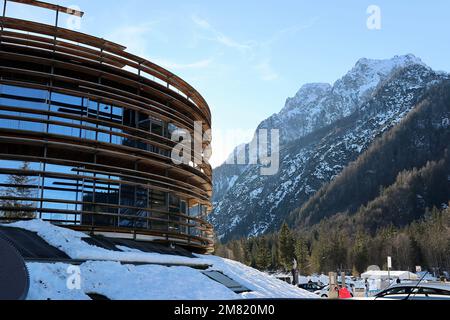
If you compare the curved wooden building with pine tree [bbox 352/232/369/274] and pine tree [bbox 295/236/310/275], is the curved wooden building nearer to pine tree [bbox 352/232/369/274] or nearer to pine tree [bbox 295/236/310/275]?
pine tree [bbox 295/236/310/275]

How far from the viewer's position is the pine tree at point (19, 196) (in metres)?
22.0

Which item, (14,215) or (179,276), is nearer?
(179,276)

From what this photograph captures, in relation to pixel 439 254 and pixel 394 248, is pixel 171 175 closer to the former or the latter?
pixel 439 254

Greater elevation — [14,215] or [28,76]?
[28,76]

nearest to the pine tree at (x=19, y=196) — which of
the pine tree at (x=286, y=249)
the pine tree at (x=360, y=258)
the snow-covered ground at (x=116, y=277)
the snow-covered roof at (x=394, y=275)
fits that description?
the snow-covered ground at (x=116, y=277)

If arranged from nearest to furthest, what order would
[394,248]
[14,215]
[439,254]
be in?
[14,215]
[439,254]
[394,248]

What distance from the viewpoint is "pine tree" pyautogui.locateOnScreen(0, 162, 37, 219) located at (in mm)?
22031

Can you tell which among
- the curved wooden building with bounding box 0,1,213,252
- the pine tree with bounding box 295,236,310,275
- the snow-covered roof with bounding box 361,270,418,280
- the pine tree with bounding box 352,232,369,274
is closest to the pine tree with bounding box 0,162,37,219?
the curved wooden building with bounding box 0,1,213,252

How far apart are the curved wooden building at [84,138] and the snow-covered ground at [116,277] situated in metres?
3.31

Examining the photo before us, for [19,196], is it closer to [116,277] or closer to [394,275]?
[116,277]

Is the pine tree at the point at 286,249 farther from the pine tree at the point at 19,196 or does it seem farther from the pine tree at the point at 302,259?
the pine tree at the point at 19,196
